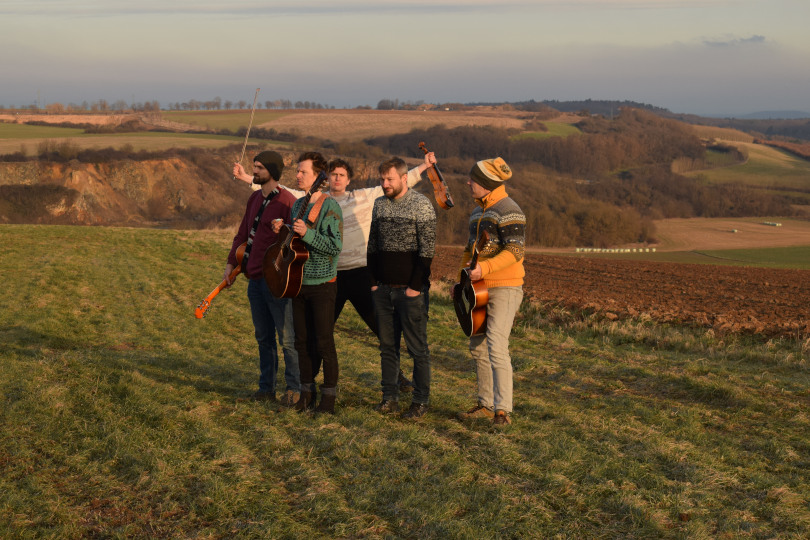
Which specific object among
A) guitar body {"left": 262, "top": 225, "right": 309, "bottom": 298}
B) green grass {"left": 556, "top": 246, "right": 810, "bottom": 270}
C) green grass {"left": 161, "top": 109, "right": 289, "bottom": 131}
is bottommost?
green grass {"left": 556, "top": 246, "right": 810, "bottom": 270}

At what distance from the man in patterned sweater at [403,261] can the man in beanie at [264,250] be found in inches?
34.2

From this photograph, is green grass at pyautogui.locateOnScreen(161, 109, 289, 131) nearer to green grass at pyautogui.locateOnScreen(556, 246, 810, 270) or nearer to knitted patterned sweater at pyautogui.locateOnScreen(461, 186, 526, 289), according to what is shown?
green grass at pyautogui.locateOnScreen(556, 246, 810, 270)

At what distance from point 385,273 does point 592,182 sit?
313 ft

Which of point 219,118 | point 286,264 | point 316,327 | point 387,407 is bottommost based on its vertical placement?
point 387,407

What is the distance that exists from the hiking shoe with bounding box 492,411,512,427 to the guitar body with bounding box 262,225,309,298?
2071 millimetres

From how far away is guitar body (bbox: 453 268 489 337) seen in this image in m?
5.83

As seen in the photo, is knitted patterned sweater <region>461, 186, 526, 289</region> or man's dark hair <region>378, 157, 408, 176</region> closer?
knitted patterned sweater <region>461, 186, 526, 289</region>

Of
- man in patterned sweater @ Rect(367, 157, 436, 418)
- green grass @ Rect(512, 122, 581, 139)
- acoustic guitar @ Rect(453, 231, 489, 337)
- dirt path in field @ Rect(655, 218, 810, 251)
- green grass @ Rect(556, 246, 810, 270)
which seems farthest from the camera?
green grass @ Rect(512, 122, 581, 139)

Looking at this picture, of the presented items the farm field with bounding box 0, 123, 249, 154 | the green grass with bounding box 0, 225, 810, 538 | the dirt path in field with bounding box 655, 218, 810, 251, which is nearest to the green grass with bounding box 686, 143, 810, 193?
the dirt path in field with bounding box 655, 218, 810, 251

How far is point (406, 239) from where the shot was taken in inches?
239

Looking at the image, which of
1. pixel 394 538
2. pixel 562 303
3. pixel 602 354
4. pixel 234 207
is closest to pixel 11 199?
pixel 234 207

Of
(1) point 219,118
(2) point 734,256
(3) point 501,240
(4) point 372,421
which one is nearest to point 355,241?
(3) point 501,240

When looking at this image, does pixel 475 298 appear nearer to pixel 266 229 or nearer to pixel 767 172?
pixel 266 229

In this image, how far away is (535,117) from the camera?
12594cm
